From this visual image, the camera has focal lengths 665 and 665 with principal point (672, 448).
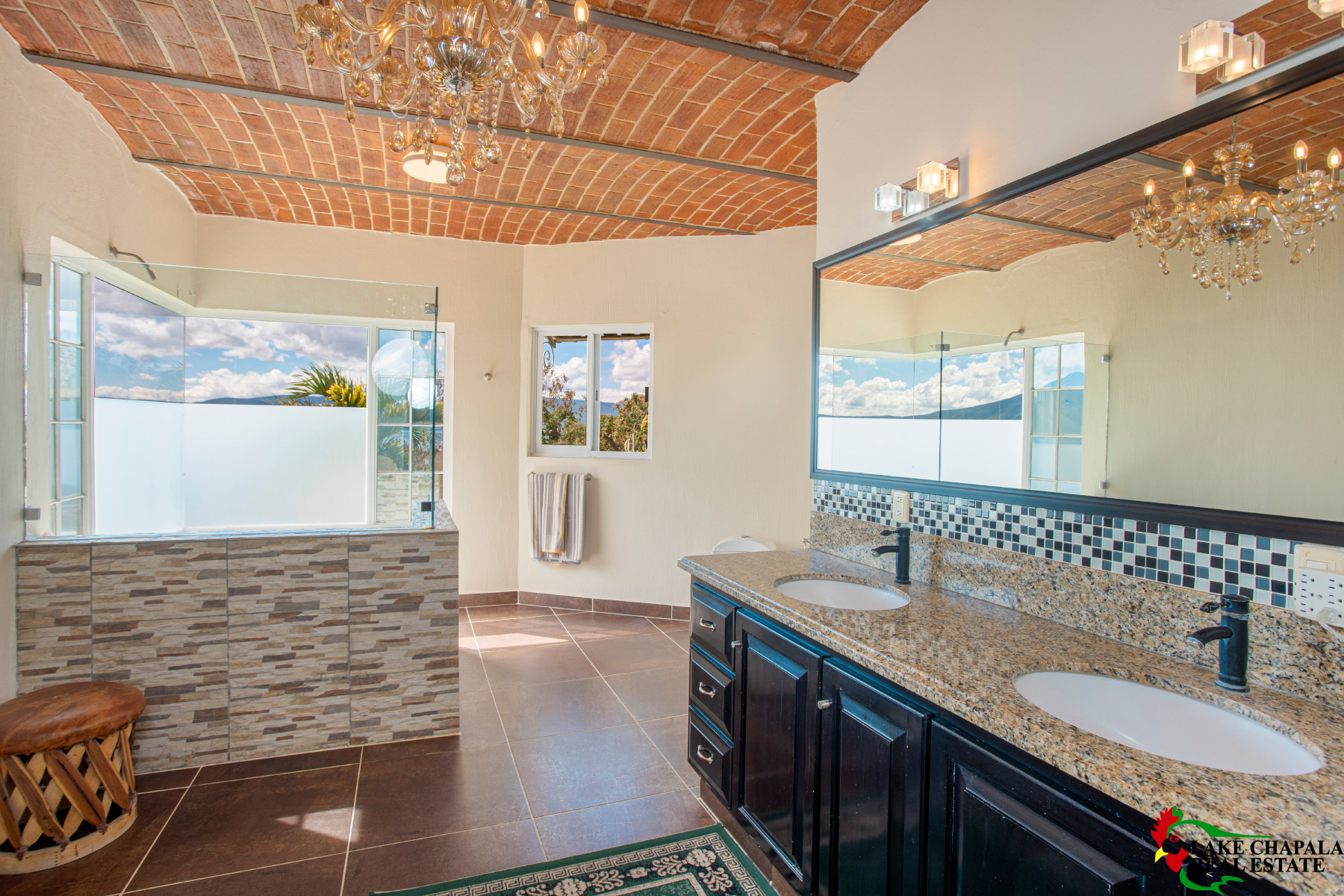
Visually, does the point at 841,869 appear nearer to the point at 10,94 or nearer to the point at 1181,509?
the point at 1181,509

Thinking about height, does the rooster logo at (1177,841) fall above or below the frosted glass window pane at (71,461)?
below

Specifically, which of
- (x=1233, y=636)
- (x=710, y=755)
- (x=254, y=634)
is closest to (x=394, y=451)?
(x=254, y=634)

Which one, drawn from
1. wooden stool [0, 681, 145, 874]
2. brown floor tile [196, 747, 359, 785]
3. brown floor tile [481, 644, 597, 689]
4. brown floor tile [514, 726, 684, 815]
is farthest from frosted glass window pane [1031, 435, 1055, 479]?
wooden stool [0, 681, 145, 874]

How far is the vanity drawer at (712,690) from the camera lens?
207 centimetres

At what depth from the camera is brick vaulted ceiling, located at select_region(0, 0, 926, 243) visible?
6.93 ft

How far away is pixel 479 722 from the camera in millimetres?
2936

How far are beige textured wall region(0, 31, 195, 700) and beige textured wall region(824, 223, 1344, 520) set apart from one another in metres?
3.22

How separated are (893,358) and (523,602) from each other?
3473 mm

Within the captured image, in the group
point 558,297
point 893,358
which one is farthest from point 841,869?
point 558,297

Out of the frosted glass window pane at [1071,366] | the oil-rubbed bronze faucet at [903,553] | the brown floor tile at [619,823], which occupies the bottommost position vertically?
the brown floor tile at [619,823]

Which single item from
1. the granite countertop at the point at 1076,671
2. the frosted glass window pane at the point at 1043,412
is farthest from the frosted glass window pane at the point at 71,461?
the frosted glass window pane at the point at 1043,412

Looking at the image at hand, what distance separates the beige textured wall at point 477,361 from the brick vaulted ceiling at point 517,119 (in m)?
0.26

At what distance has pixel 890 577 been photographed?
2113mm

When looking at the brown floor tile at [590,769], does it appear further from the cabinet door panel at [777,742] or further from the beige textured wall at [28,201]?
the beige textured wall at [28,201]
